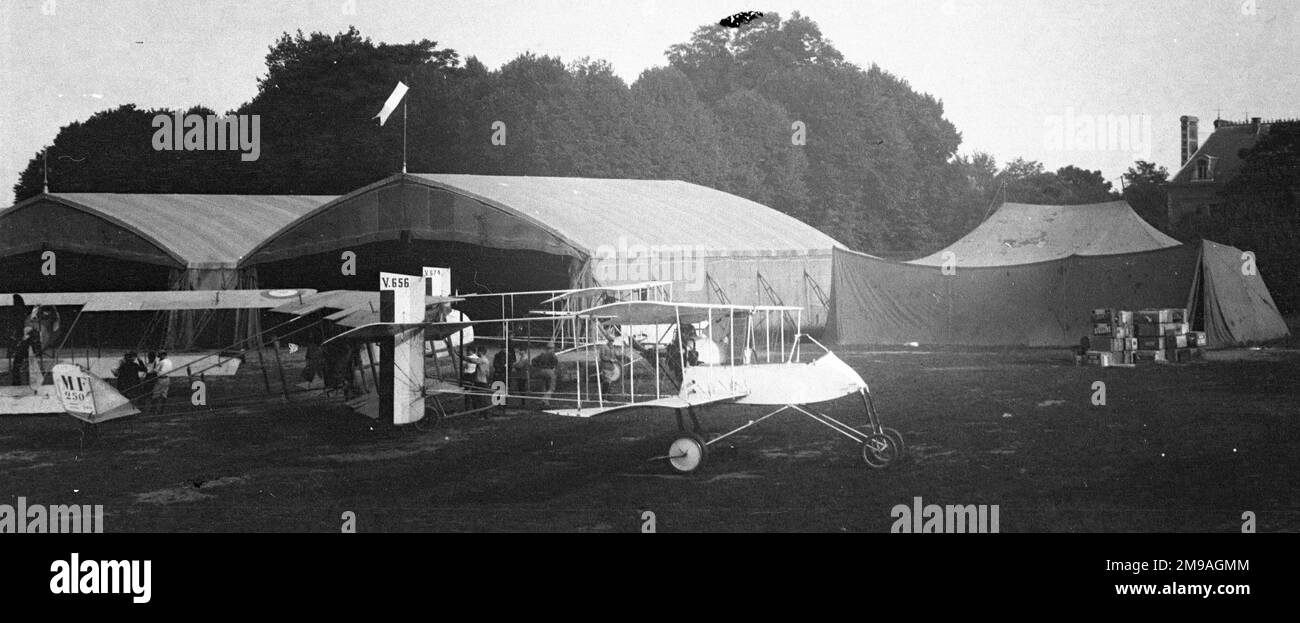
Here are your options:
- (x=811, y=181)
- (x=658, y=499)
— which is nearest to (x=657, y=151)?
(x=811, y=181)

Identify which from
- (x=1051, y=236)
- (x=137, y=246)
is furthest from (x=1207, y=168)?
(x=137, y=246)

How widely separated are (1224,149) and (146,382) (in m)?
55.2

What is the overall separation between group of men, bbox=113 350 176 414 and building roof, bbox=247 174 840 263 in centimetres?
955

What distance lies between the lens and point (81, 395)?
45.1 feet

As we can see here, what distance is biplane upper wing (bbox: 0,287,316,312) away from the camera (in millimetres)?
17891

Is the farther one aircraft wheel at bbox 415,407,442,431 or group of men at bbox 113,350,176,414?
group of men at bbox 113,350,176,414

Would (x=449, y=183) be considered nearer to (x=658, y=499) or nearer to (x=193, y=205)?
(x=193, y=205)

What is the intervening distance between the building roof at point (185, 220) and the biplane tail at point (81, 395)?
1472 centimetres

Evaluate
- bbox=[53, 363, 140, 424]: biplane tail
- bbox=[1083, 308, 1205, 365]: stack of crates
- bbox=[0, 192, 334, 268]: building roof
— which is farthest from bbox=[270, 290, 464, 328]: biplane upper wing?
bbox=[1083, 308, 1205, 365]: stack of crates

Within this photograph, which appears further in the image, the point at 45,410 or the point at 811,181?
the point at 811,181

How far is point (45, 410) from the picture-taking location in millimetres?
14922

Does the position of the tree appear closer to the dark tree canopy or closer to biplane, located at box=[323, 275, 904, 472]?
the dark tree canopy

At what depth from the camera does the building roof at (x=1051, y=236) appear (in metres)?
31.5

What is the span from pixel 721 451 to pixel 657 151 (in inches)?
1389
